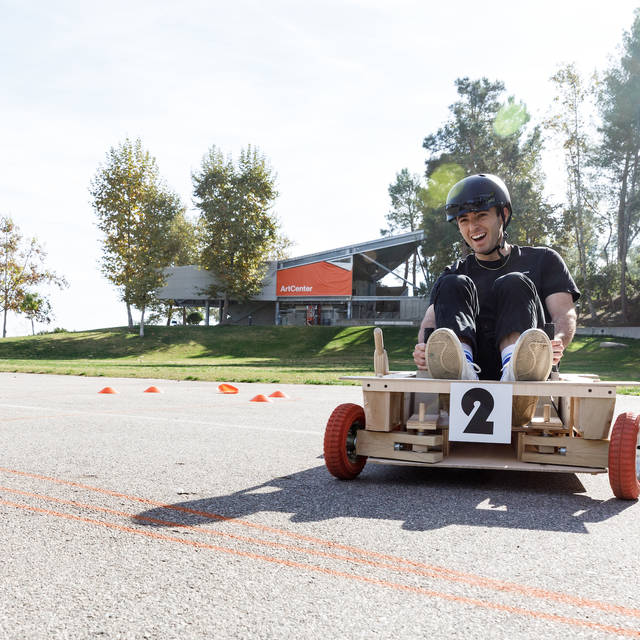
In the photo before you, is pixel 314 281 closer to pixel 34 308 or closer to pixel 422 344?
pixel 34 308

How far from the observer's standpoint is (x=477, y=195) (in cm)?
485

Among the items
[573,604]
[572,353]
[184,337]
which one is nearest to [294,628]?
[573,604]

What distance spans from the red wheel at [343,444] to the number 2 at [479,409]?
2.63 ft

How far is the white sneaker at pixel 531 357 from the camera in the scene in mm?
3861

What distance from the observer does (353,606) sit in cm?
220

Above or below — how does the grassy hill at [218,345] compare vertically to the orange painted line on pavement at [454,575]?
above

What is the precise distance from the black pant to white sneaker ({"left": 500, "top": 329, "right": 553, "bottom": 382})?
322 mm

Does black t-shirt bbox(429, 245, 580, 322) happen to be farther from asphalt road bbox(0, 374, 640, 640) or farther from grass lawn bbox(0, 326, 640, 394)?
grass lawn bbox(0, 326, 640, 394)

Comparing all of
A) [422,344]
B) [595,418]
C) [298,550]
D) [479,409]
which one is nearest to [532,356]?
[479,409]

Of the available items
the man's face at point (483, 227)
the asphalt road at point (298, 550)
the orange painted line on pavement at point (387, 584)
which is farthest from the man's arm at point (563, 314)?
the orange painted line on pavement at point (387, 584)

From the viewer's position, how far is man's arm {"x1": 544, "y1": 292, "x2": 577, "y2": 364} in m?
4.61

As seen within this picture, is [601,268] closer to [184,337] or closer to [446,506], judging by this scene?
[184,337]

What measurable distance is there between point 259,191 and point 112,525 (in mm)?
Answer: 48551

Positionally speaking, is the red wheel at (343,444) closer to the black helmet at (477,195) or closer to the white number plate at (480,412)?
the white number plate at (480,412)
